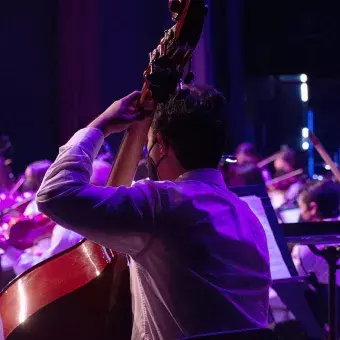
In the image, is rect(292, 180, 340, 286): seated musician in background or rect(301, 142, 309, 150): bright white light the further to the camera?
rect(301, 142, 309, 150): bright white light

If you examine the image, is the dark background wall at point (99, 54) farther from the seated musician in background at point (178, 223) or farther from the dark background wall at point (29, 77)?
the seated musician in background at point (178, 223)

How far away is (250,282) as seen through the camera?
1.70 m

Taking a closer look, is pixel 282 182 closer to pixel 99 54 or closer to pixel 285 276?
pixel 99 54

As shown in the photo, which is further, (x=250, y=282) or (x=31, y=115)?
(x=31, y=115)

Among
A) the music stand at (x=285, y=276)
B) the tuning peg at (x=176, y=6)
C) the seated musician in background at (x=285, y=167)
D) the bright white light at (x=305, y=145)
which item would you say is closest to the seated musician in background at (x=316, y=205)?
the music stand at (x=285, y=276)

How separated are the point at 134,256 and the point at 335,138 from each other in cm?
1012

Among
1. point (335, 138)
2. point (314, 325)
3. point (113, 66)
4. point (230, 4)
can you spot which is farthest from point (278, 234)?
point (335, 138)

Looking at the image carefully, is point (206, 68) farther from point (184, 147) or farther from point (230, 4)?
point (184, 147)

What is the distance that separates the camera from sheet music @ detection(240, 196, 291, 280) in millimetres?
2777

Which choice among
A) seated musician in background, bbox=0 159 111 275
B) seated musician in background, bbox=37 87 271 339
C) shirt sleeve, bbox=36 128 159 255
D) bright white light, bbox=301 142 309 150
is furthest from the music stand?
bright white light, bbox=301 142 309 150

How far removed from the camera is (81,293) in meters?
1.99

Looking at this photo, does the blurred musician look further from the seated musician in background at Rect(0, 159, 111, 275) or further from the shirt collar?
the shirt collar

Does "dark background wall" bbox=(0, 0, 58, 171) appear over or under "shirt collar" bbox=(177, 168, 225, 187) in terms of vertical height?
under

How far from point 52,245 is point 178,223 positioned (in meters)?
2.18
